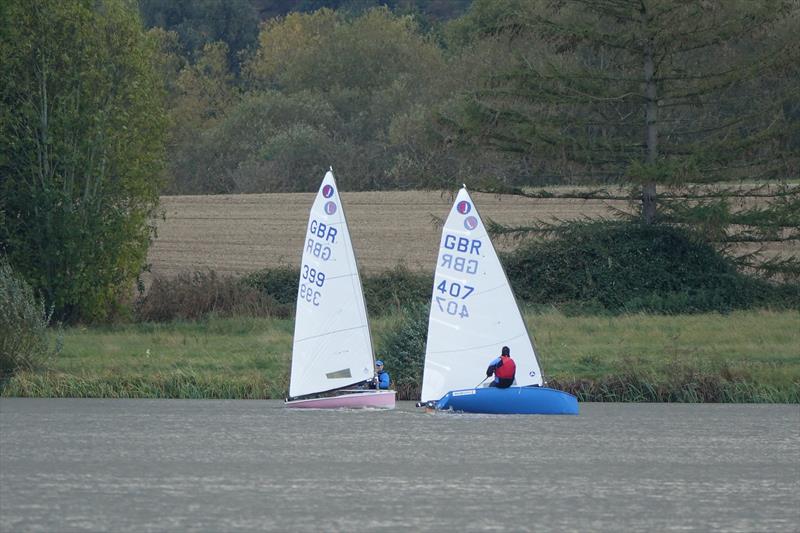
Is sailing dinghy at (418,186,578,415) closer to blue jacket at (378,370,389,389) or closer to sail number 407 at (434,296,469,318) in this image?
sail number 407 at (434,296,469,318)

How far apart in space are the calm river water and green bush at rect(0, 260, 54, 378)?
56.0 inches

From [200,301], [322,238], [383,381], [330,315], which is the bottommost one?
[383,381]

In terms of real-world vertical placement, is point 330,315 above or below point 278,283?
below

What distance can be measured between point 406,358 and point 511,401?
16.2 feet

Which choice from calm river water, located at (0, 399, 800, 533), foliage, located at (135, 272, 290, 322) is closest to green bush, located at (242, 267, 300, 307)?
foliage, located at (135, 272, 290, 322)

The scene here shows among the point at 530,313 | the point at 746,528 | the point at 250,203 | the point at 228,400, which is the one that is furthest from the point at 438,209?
the point at 746,528

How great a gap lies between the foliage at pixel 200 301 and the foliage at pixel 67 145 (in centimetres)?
137

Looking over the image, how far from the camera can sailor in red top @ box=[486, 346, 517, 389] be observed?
33531 mm

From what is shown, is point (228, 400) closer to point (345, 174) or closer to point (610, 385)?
point (610, 385)

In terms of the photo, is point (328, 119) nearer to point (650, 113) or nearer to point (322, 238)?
point (650, 113)

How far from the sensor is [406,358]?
126 feet

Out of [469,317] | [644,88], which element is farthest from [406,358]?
[644,88]

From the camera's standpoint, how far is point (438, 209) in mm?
70250

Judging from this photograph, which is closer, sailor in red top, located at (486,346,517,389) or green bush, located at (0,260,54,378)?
sailor in red top, located at (486,346,517,389)
